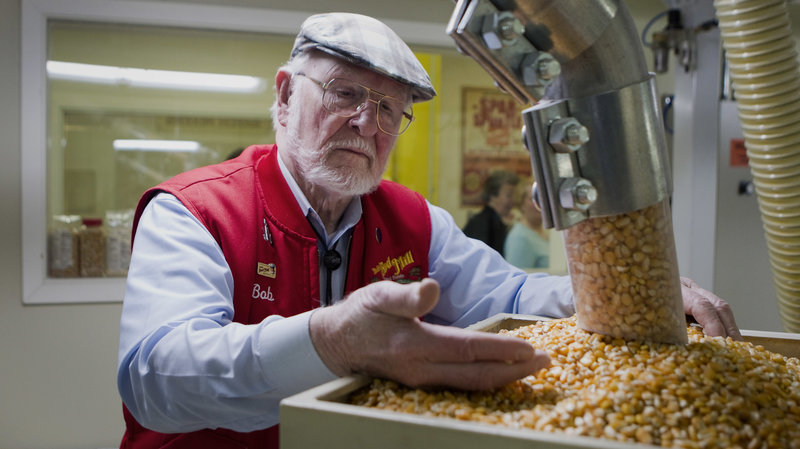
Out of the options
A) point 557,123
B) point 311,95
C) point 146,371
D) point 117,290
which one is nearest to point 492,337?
point 557,123

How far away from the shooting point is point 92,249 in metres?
3.09

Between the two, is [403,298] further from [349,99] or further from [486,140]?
[486,140]

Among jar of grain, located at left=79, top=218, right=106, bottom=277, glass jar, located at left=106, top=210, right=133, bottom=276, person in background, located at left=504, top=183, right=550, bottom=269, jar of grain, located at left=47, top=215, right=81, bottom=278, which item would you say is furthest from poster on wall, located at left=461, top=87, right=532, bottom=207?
jar of grain, located at left=47, top=215, right=81, bottom=278

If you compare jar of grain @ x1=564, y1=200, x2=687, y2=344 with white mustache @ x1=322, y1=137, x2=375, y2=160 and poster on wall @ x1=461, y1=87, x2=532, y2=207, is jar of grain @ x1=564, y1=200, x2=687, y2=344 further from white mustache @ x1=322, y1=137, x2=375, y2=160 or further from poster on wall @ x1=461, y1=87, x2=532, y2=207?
poster on wall @ x1=461, y1=87, x2=532, y2=207

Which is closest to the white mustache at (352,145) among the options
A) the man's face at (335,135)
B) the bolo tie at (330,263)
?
the man's face at (335,135)

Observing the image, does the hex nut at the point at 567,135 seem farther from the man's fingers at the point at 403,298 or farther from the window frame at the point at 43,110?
the window frame at the point at 43,110

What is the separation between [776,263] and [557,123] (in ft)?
3.29

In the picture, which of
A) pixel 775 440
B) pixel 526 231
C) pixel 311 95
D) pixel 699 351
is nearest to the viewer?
pixel 775 440

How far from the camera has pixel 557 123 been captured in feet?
2.25

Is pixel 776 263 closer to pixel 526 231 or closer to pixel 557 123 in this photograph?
pixel 557 123

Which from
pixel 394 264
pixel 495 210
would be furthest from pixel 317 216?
pixel 495 210

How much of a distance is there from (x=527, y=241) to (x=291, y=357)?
3008 mm

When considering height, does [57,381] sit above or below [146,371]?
below

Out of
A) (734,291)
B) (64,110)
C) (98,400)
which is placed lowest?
(98,400)
